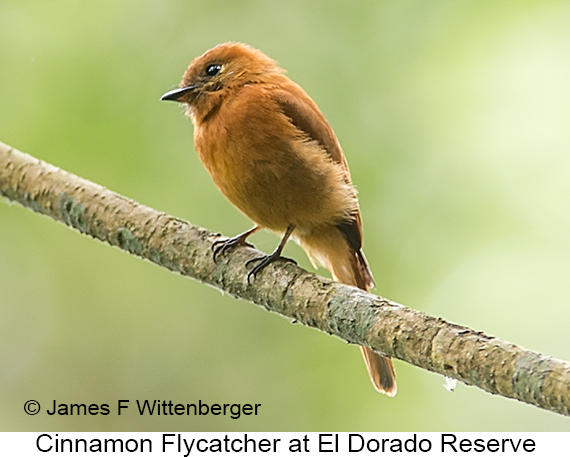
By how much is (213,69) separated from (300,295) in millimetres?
1243

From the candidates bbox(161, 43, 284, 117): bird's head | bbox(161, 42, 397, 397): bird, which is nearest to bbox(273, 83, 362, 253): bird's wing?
bbox(161, 42, 397, 397): bird

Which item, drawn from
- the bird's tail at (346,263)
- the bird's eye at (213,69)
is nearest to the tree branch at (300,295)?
the bird's tail at (346,263)

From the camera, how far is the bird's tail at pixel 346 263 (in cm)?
279

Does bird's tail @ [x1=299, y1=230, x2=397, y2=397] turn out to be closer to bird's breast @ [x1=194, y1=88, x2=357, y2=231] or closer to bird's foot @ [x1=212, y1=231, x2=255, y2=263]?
bird's breast @ [x1=194, y1=88, x2=357, y2=231]

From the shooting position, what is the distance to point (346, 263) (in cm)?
299

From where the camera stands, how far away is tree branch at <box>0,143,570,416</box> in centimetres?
158

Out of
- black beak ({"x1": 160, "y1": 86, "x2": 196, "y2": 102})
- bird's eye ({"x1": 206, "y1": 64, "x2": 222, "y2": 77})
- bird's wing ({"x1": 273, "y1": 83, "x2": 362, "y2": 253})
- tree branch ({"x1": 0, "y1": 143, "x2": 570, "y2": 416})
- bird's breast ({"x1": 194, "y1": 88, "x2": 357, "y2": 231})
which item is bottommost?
tree branch ({"x1": 0, "y1": 143, "x2": 570, "y2": 416})

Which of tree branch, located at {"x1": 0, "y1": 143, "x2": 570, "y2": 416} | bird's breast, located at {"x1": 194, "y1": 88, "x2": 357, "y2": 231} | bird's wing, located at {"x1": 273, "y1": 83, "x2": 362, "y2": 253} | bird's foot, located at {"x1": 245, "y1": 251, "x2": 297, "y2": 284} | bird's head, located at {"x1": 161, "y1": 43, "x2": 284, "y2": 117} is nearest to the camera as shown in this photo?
tree branch, located at {"x1": 0, "y1": 143, "x2": 570, "y2": 416}

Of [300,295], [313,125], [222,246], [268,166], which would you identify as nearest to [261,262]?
[222,246]

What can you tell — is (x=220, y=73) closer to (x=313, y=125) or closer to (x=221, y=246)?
(x=313, y=125)

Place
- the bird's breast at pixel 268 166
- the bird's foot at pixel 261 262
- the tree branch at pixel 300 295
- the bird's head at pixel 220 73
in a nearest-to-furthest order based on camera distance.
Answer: the tree branch at pixel 300 295, the bird's foot at pixel 261 262, the bird's breast at pixel 268 166, the bird's head at pixel 220 73

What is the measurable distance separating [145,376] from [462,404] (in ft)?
5.05

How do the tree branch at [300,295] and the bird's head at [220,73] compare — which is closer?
the tree branch at [300,295]

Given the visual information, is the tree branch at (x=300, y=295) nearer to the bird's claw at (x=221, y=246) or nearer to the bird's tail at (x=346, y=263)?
the bird's claw at (x=221, y=246)
